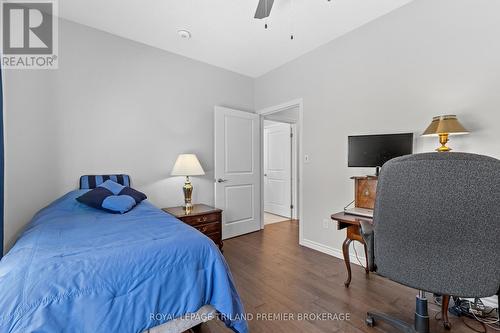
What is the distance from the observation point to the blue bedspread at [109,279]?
0.89 meters

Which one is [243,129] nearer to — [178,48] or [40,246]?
[178,48]

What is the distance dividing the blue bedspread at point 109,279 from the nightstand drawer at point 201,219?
107 cm

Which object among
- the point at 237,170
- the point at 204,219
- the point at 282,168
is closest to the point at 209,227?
the point at 204,219

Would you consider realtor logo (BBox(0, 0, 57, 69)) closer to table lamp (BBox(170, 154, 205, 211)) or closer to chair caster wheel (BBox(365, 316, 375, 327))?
table lamp (BBox(170, 154, 205, 211))

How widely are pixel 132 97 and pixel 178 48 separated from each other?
0.92 metres

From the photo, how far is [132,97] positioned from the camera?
274 cm

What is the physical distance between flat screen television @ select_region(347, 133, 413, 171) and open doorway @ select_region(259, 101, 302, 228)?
88.8 inches

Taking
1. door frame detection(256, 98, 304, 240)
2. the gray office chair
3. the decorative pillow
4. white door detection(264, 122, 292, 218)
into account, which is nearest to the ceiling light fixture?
door frame detection(256, 98, 304, 240)

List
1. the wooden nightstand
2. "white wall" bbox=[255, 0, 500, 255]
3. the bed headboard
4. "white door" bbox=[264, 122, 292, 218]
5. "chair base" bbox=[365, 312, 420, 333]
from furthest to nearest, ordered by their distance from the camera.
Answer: "white door" bbox=[264, 122, 292, 218], the wooden nightstand, the bed headboard, "white wall" bbox=[255, 0, 500, 255], "chair base" bbox=[365, 312, 420, 333]

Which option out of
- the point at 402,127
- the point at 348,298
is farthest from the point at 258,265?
the point at 402,127

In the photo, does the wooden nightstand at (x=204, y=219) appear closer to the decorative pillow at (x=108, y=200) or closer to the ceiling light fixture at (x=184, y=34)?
the decorative pillow at (x=108, y=200)

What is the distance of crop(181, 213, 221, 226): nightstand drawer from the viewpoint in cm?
264

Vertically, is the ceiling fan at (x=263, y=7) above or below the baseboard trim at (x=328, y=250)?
above

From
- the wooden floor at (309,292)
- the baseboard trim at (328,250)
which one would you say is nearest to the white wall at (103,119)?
the wooden floor at (309,292)
